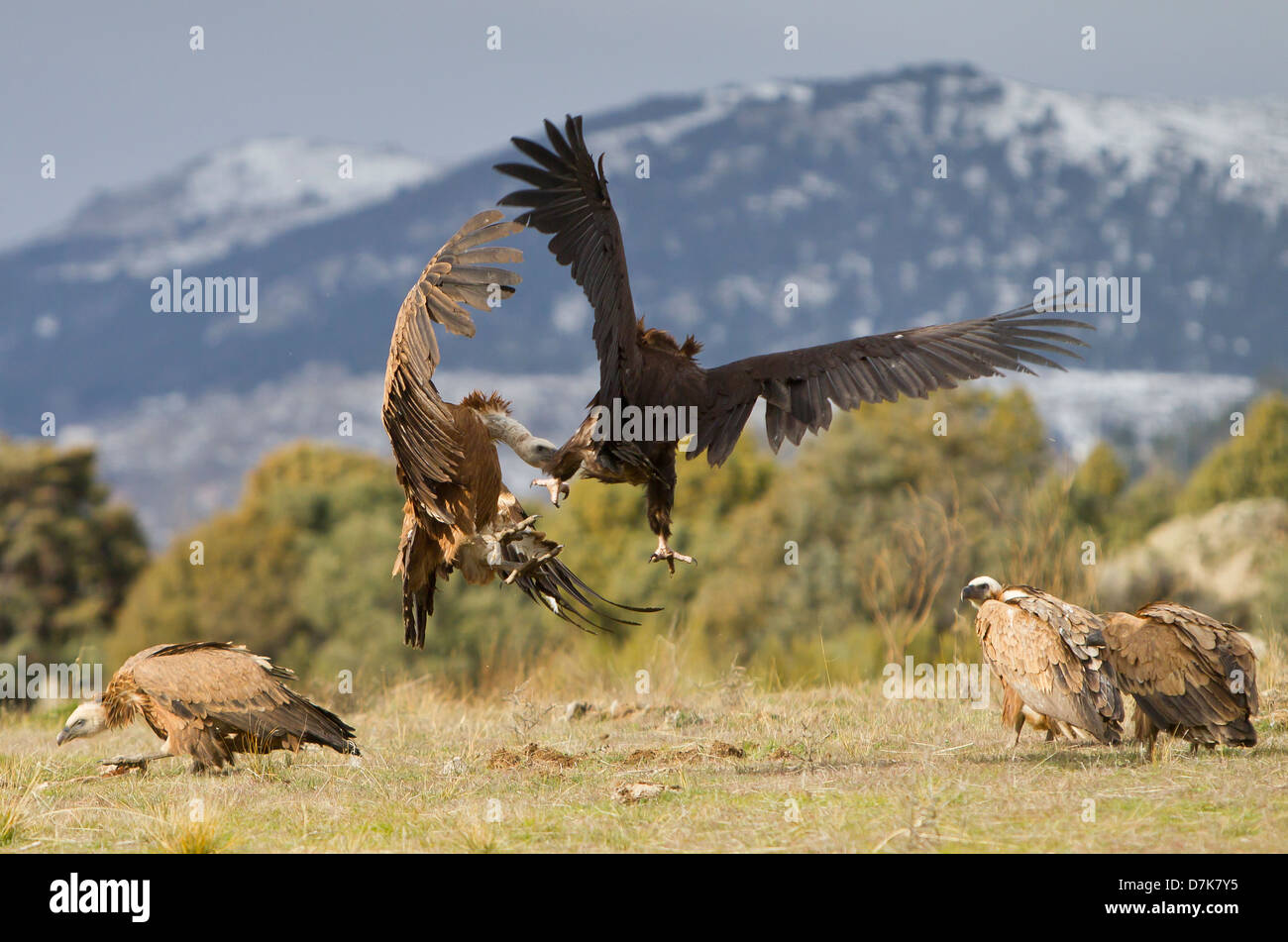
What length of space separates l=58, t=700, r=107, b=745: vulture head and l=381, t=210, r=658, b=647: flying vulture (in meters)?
1.88

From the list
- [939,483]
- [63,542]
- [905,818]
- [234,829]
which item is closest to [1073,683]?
[905,818]

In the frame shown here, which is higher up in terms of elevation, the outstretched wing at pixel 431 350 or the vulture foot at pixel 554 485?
the outstretched wing at pixel 431 350

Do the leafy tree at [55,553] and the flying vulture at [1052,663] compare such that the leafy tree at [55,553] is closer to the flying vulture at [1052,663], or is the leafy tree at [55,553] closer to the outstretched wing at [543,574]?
the outstretched wing at [543,574]

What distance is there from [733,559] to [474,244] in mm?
37244

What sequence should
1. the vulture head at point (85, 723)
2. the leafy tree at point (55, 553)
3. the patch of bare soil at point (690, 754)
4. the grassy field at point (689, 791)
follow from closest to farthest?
the grassy field at point (689, 791)
the patch of bare soil at point (690, 754)
the vulture head at point (85, 723)
the leafy tree at point (55, 553)

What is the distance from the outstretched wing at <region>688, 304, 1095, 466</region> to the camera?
→ 677cm

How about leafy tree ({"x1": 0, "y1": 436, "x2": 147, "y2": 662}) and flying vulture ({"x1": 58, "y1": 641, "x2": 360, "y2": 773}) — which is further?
leafy tree ({"x1": 0, "y1": 436, "x2": 147, "y2": 662})

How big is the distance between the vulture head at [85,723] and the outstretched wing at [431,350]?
2.47 meters

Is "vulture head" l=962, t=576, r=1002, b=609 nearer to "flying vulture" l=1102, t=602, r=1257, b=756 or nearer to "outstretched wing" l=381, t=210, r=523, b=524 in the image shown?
"flying vulture" l=1102, t=602, r=1257, b=756

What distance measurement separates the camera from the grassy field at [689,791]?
5.38 meters

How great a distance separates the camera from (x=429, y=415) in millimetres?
6746

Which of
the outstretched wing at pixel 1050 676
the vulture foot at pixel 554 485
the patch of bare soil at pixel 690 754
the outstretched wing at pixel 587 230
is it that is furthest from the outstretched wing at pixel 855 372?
the patch of bare soil at pixel 690 754

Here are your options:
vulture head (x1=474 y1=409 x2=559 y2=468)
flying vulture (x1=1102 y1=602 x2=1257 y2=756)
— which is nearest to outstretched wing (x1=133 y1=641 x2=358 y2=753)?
vulture head (x1=474 y1=409 x2=559 y2=468)

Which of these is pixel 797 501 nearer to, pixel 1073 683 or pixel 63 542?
pixel 63 542
